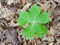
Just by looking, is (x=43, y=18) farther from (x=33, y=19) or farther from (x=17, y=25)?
(x=17, y=25)

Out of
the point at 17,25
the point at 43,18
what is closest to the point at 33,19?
the point at 43,18

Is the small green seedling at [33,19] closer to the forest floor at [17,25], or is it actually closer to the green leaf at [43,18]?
the green leaf at [43,18]

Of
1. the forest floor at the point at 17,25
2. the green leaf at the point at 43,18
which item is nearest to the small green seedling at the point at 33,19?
the green leaf at the point at 43,18

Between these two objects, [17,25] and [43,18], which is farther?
[17,25]

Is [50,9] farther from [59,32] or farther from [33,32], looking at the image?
[33,32]

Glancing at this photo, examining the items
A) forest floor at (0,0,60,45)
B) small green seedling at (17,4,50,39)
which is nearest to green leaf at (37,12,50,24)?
small green seedling at (17,4,50,39)

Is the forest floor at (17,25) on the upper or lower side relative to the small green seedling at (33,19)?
lower

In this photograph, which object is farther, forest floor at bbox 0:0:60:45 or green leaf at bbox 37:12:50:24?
forest floor at bbox 0:0:60:45

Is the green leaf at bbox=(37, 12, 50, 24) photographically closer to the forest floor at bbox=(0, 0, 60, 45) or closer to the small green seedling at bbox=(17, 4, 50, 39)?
the small green seedling at bbox=(17, 4, 50, 39)
